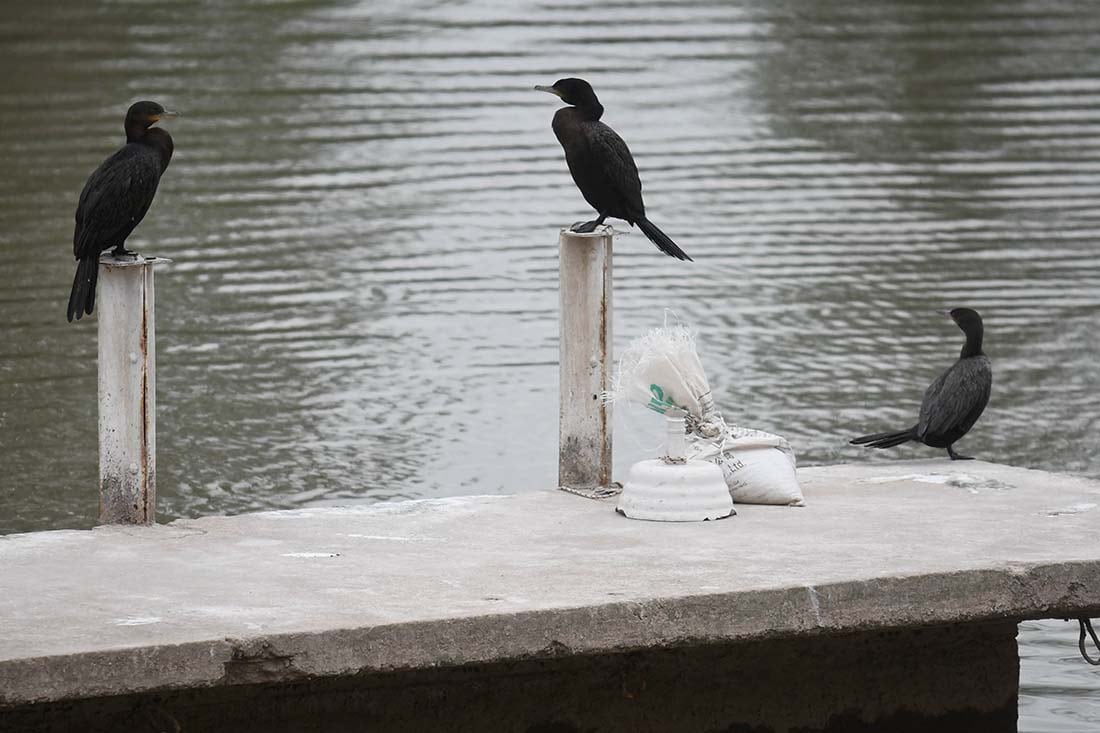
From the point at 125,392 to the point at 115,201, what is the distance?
68 cm

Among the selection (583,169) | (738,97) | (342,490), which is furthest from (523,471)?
(738,97)

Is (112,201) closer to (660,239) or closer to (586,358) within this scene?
(586,358)

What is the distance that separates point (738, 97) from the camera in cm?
1686

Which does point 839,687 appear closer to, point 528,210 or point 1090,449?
point 1090,449

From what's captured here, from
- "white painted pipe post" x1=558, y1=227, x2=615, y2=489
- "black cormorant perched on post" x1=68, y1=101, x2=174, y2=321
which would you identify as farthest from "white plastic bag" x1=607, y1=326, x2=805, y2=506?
"black cormorant perched on post" x1=68, y1=101, x2=174, y2=321

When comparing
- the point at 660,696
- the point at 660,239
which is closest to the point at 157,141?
the point at 660,239

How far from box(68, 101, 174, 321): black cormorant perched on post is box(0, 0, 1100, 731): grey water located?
2.11m

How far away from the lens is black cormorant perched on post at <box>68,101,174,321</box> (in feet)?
20.5

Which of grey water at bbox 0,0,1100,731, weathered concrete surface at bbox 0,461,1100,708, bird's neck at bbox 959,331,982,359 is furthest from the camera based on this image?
grey water at bbox 0,0,1100,731

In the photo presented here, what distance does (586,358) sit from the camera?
6.60 m

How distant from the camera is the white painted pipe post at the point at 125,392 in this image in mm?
5980

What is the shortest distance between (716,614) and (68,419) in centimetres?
531

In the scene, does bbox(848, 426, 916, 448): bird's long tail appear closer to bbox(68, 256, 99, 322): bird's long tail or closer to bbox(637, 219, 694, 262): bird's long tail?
bbox(637, 219, 694, 262): bird's long tail

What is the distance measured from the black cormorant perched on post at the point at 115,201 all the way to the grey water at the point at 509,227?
2.11 metres
